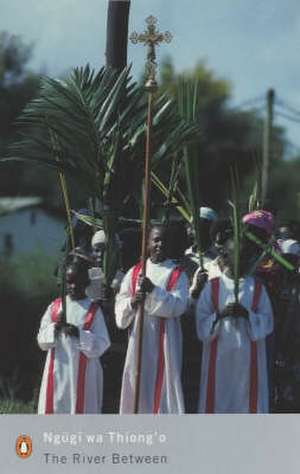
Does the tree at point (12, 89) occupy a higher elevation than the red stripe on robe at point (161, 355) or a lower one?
higher

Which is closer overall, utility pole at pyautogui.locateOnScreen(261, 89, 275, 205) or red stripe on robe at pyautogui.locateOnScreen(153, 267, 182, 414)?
red stripe on robe at pyautogui.locateOnScreen(153, 267, 182, 414)

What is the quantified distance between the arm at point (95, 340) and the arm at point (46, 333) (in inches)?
4.2

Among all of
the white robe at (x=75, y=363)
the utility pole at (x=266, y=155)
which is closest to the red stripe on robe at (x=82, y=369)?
the white robe at (x=75, y=363)

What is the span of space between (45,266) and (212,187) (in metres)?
0.72

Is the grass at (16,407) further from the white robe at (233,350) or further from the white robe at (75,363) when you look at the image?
the white robe at (233,350)

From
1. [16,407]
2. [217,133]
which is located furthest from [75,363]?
[217,133]

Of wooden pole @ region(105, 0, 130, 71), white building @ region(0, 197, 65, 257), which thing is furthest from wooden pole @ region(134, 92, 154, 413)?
white building @ region(0, 197, 65, 257)

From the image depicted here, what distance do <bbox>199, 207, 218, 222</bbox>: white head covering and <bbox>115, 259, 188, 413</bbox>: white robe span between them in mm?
223

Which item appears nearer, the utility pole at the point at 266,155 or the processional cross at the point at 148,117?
the processional cross at the point at 148,117

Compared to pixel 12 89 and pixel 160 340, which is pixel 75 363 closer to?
pixel 160 340

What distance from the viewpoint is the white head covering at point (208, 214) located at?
13.5 meters

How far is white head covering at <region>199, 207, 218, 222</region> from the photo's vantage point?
1354 cm

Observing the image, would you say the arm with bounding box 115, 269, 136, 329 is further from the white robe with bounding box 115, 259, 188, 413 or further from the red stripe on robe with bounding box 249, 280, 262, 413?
the red stripe on robe with bounding box 249, 280, 262, 413
